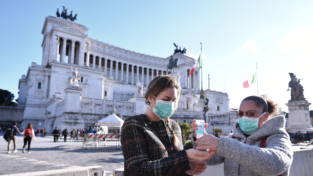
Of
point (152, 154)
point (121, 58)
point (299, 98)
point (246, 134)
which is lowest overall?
point (152, 154)

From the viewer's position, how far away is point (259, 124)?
2.08 metres

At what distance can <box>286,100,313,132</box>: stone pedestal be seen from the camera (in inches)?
669

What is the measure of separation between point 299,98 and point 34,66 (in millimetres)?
43335

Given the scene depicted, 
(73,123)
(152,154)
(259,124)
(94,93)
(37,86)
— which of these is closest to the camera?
(152,154)

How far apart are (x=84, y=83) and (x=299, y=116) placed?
118 feet

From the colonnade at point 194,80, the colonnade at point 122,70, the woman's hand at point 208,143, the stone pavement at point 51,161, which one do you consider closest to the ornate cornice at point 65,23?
the colonnade at point 122,70

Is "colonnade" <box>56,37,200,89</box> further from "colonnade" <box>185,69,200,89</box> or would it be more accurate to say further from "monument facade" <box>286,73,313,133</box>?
"monument facade" <box>286,73,313,133</box>

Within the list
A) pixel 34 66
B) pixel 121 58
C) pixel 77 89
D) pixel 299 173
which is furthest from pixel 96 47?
pixel 299 173

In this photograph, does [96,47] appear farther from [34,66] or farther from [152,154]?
[152,154]

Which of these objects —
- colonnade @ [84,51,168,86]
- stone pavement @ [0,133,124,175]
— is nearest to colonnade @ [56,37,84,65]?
colonnade @ [84,51,168,86]

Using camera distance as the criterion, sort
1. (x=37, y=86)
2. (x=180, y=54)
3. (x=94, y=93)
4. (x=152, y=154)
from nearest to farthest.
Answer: (x=152, y=154)
(x=37, y=86)
(x=94, y=93)
(x=180, y=54)

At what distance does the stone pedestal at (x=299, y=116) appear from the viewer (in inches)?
669

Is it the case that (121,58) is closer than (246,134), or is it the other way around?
(246,134)

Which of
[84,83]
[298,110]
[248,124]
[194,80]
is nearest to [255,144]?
[248,124]
